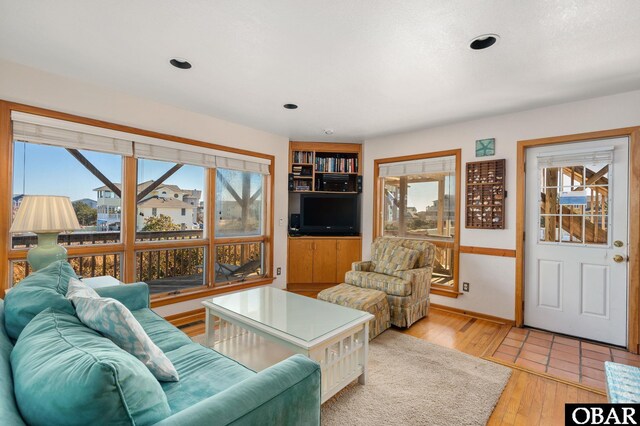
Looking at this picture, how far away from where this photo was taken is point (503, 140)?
338 cm

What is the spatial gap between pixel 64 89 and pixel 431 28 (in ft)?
10.0

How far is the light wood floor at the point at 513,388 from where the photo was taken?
1808 mm

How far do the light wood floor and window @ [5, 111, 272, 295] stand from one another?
35.3 inches

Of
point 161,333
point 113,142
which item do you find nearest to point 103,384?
point 161,333

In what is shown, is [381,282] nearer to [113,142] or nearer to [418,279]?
[418,279]

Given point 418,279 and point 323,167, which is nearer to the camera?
point 418,279

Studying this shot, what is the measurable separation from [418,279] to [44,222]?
10.8 feet

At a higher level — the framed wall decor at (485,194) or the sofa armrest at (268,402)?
the framed wall decor at (485,194)

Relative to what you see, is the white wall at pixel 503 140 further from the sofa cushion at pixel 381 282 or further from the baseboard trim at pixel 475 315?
the sofa cushion at pixel 381 282

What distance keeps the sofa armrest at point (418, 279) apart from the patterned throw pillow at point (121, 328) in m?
2.46

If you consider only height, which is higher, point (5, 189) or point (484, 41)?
point (484, 41)

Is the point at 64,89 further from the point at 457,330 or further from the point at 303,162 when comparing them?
the point at 457,330

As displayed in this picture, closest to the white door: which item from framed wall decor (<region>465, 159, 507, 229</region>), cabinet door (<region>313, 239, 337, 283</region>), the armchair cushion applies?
framed wall decor (<region>465, 159, 507, 229</region>)

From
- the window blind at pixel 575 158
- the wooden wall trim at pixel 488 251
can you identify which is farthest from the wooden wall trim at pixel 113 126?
the window blind at pixel 575 158
